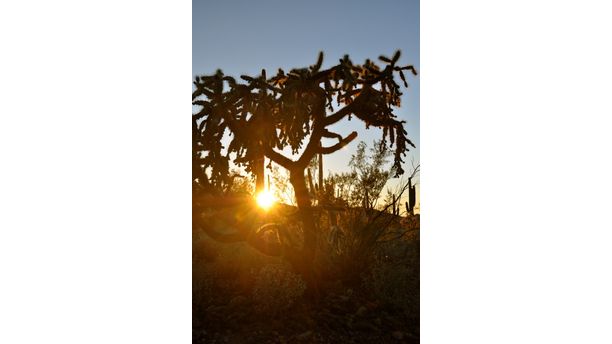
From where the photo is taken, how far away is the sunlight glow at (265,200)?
277 centimetres

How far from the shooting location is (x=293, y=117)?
269 centimetres

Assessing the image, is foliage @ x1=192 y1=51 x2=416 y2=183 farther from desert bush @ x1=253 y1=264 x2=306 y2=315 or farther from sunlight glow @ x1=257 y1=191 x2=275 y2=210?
desert bush @ x1=253 y1=264 x2=306 y2=315

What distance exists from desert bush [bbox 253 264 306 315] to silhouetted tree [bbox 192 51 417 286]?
0.66 ft

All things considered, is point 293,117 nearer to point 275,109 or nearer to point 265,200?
point 275,109

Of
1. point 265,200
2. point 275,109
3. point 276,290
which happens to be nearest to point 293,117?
point 275,109

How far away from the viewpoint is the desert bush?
2.57m

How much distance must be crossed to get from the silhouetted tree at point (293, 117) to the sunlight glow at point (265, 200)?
134mm

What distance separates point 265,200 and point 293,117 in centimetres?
65

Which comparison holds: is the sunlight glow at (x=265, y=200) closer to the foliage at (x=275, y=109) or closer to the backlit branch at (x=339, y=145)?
the foliage at (x=275, y=109)

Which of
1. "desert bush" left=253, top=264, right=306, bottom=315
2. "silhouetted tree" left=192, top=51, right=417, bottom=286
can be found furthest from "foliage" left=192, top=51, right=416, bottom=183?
"desert bush" left=253, top=264, right=306, bottom=315

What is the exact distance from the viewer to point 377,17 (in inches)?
104
